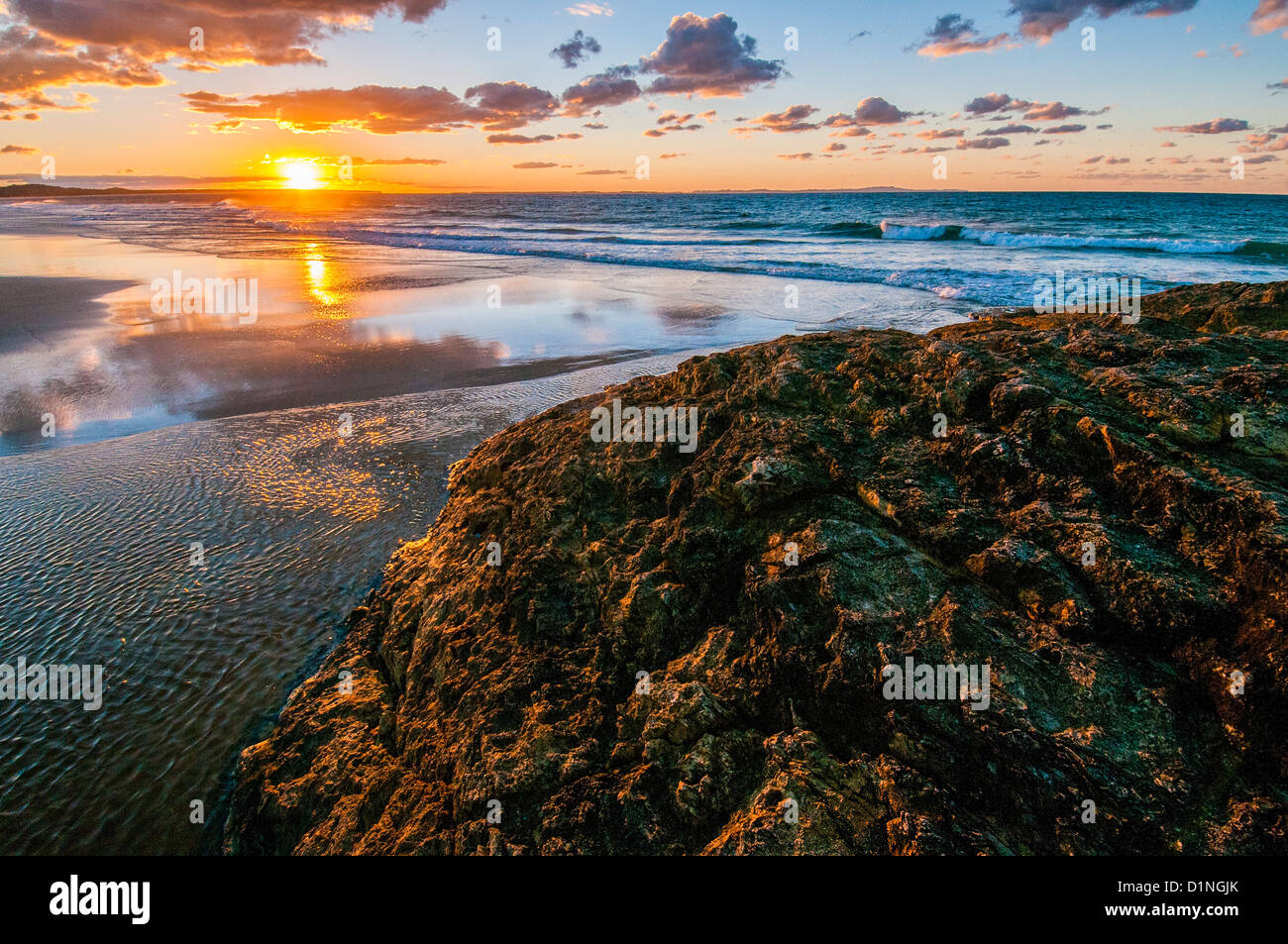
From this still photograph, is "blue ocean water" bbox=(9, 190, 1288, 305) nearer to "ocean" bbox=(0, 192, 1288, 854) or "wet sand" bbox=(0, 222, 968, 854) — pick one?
"ocean" bbox=(0, 192, 1288, 854)

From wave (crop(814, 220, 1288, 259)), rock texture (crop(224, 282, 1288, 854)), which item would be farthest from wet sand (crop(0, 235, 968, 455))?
wave (crop(814, 220, 1288, 259))

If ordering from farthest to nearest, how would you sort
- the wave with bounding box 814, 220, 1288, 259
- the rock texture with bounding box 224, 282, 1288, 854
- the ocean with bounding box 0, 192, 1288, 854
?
the wave with bounding box 814, 220, 1288, 259
the ocean with bounding box 0, 192, 1288, 854
the rock texture with bounding box 224, 282, 1288, 854

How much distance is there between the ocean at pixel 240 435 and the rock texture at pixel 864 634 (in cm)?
94

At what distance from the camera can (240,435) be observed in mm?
9672

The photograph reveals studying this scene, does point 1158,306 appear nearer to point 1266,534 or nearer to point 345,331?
point 1266,534

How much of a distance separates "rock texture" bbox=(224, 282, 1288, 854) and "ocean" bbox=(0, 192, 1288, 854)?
94 cm

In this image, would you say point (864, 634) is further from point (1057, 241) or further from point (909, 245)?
point (1057, 241)

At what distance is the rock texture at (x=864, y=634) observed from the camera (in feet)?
8.52

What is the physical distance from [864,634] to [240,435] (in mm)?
9747

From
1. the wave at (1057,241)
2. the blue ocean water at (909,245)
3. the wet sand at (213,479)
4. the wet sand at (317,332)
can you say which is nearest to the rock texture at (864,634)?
the wet sand at (213,479)

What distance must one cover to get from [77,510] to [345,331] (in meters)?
9.75

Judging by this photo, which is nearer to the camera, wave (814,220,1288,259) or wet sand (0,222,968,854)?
wet sand (0,222,968,854)

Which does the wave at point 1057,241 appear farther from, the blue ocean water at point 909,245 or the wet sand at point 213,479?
the wet sand at point 213,479

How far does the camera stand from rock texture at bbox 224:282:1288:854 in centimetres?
260
